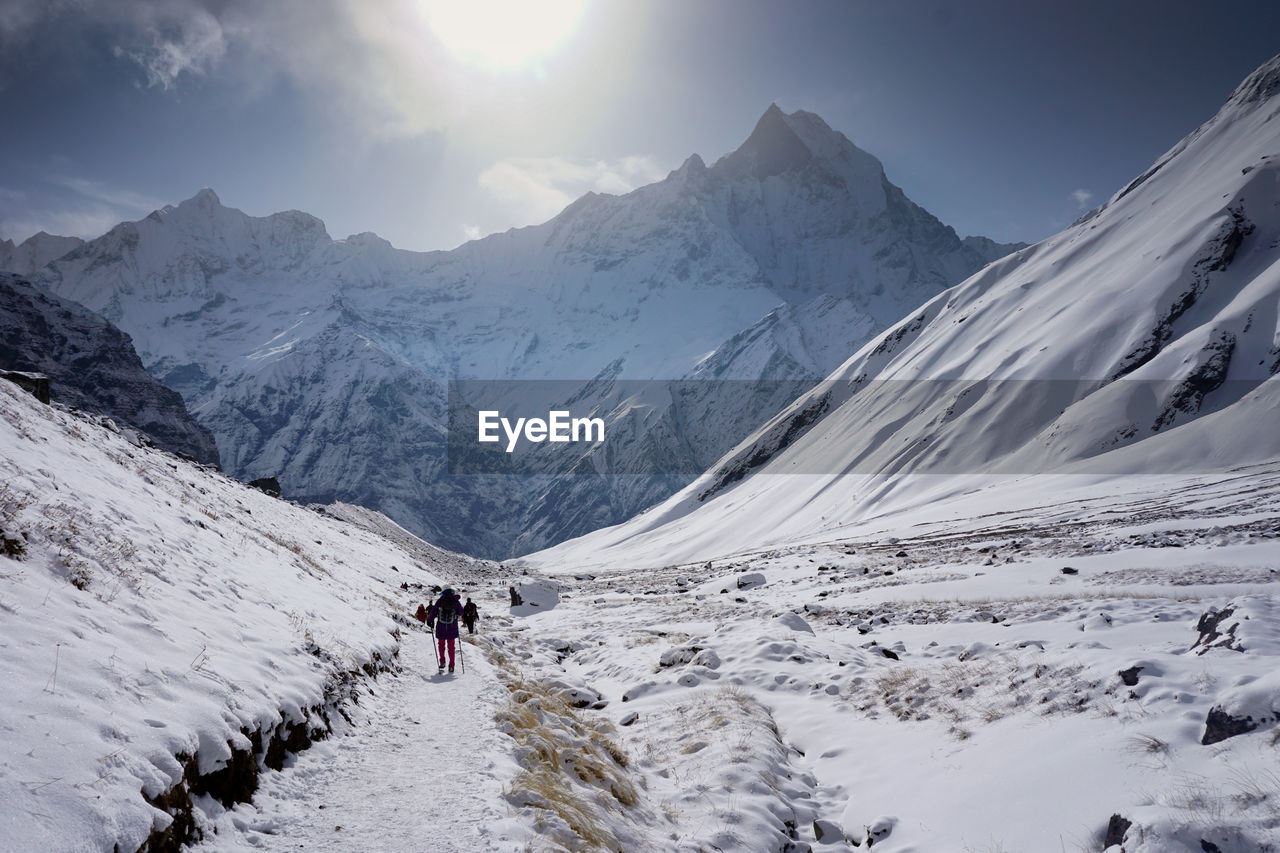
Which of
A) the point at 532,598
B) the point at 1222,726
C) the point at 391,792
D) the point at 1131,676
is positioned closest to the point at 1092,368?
the point at 532,598

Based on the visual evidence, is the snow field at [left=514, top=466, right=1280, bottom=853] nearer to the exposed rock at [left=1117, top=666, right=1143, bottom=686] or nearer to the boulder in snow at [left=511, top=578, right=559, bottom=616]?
the exposed rock at [left=1117, top=666, right=1143, bottom=686]

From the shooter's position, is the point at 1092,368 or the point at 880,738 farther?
the point at 1092,368

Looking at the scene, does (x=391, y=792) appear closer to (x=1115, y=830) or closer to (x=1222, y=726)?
(x=1115, y=830)

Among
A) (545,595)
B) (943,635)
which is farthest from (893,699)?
(545,595)

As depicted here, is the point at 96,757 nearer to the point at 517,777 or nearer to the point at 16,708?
the point at 16,708

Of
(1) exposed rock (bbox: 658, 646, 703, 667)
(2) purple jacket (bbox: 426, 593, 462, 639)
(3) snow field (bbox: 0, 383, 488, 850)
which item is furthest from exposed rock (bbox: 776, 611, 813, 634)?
(3) snow field (bbox: 0, 383, 488, 850)
